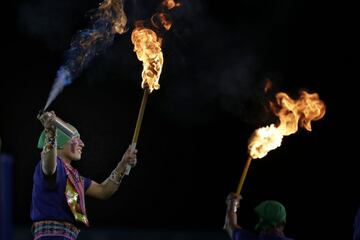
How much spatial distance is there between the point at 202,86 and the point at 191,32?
0.44 meters

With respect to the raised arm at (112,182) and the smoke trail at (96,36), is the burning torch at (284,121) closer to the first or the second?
the raised arm at (112,182)

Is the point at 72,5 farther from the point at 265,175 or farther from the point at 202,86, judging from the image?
the point at 265,175

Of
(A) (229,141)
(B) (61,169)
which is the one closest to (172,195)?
(A) (229,141)

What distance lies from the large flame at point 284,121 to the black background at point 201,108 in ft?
2.95

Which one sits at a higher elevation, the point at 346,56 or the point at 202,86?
the point at 346,56

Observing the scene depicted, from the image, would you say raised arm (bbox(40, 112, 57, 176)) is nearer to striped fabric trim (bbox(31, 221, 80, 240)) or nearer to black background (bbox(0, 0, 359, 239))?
striped fabric trim (bbox(31, 221, 80, 240))

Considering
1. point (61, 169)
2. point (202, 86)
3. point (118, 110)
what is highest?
point (202, 86)

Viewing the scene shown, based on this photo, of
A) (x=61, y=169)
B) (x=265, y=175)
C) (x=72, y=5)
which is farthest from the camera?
(x=265, y=175)

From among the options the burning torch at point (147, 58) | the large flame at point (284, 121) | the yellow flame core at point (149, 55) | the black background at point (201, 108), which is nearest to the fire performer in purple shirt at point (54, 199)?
the burning torch at point (147, 58)

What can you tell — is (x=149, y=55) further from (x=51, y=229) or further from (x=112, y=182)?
(x=51, y=229)

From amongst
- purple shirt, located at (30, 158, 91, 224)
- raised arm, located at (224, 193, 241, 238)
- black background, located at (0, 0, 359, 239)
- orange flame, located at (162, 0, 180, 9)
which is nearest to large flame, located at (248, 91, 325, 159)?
raised arm, located at (224, 193, 241, 238)

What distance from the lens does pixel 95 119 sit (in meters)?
6.61

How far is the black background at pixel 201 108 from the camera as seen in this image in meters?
6.44

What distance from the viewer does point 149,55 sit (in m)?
5.01
